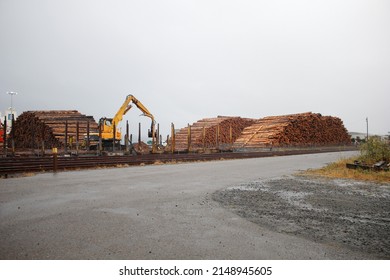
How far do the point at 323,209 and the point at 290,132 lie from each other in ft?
84.9

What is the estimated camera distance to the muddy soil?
3.09 metres

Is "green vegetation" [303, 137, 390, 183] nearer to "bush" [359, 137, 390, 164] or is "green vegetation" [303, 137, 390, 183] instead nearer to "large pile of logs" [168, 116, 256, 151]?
"bush" [359, 137, 390, 164]

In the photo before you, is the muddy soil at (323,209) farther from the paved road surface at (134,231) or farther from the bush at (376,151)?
the bush at (376,151)

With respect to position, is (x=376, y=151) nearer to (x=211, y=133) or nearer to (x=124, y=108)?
(x=124, y=108)

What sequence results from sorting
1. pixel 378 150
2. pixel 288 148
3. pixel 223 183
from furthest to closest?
1. pixel 288 148
2. pixel 378 150
3. pixel 223 183

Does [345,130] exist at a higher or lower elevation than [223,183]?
higher

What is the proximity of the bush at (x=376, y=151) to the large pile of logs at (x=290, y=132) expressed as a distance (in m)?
14.8

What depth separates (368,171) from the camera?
28.7ft

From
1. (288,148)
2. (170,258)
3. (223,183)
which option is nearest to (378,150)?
(223,183)

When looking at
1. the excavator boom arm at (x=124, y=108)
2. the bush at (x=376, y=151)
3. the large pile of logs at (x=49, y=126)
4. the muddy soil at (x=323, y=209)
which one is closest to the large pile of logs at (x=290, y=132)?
the excavator boom arm at (x=124, y=108)

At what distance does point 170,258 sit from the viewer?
2.52m

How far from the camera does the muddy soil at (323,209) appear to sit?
10.1 ft

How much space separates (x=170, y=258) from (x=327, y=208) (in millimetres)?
3164
